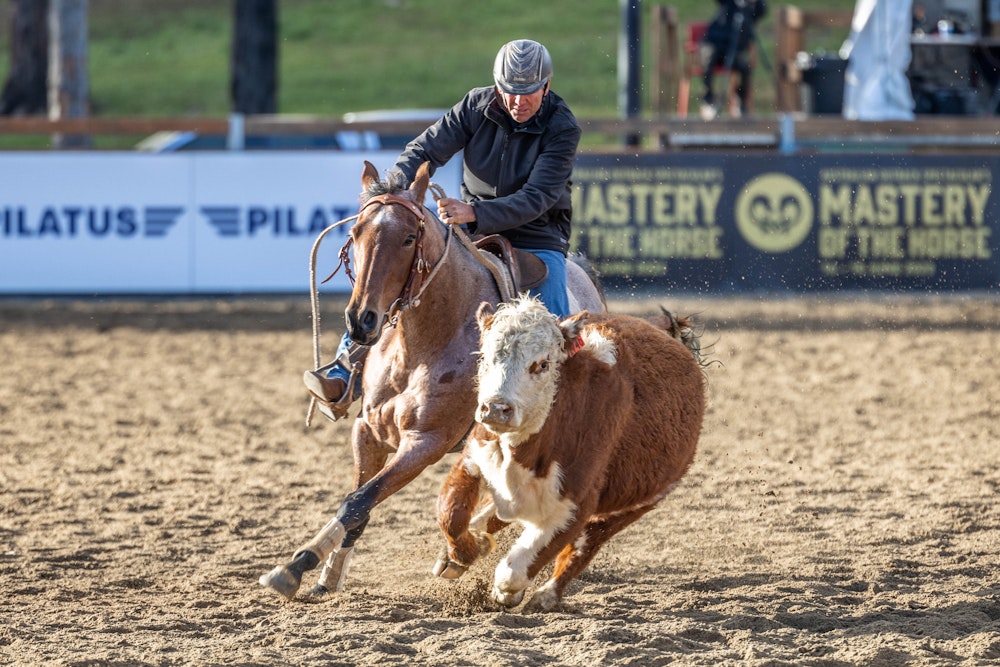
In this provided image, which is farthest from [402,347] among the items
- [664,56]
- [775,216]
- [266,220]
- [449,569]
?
[664,56]

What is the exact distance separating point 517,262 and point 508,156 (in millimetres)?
472

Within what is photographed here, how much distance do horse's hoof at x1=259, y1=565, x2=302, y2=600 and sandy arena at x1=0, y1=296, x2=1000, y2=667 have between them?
0.12 meters

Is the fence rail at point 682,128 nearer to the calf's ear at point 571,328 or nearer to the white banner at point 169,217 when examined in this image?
the white banner at point 169,217

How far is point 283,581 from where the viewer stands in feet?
16.9

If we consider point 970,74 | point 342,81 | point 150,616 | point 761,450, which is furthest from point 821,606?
point 342,81

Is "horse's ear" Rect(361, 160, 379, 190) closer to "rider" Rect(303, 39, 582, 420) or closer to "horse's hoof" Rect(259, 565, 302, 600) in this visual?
"rider" Rect(303, 39, 582, 420)

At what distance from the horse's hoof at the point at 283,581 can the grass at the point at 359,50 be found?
893 inches

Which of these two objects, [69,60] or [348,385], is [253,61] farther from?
[348,385]

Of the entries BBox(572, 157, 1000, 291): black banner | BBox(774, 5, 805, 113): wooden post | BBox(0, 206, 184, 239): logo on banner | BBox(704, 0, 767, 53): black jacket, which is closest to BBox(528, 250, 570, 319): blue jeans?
BBox(572, 157, 1000, 291): black banner

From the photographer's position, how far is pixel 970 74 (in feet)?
54.5

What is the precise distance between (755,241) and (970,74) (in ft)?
16.6

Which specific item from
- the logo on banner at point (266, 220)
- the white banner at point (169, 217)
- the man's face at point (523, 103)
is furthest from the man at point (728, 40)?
the man's face at point (523, 103)

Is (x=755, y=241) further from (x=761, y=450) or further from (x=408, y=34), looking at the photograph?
(x=408, y=34)

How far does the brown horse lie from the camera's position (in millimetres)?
5102
